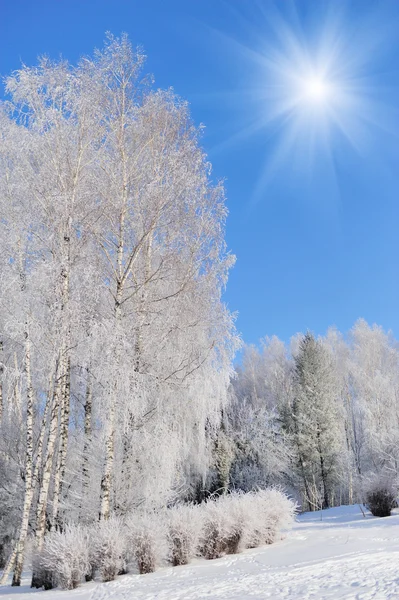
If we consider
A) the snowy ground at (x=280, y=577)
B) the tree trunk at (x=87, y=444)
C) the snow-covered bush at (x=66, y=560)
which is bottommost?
the snowy ground at (x=280, y=577)

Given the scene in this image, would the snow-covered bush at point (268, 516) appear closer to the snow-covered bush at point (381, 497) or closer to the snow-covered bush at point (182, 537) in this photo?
the snow-covered bush at point (182, 537)

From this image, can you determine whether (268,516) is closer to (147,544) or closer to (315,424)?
(147,544)

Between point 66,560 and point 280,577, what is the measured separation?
325cm

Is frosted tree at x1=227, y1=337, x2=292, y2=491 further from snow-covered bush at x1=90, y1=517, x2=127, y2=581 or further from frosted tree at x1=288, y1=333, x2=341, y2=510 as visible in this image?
snow-covered bush at x1=90, y1=517, x2=127, y2=581

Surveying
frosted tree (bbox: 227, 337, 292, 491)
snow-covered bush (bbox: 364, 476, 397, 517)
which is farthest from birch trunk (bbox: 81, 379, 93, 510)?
frosted tree (bbox: 227, 337, 292, 491)

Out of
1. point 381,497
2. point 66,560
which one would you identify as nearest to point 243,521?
point 66,560

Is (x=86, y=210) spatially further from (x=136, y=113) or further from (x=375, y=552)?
(x=375, y=552)

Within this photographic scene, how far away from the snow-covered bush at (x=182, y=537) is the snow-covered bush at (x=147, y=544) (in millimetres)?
199

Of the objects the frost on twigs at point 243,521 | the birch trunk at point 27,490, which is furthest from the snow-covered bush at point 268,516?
the birch trunk at point 27,490

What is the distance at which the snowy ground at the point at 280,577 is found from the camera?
4812 mm

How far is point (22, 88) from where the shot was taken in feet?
33.0

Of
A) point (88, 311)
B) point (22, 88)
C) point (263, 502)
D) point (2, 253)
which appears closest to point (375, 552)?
point (263, 502)

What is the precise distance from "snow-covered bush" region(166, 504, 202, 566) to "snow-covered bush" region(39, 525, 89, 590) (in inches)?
55.7

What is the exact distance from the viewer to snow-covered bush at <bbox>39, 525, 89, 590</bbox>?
22.1 feet
